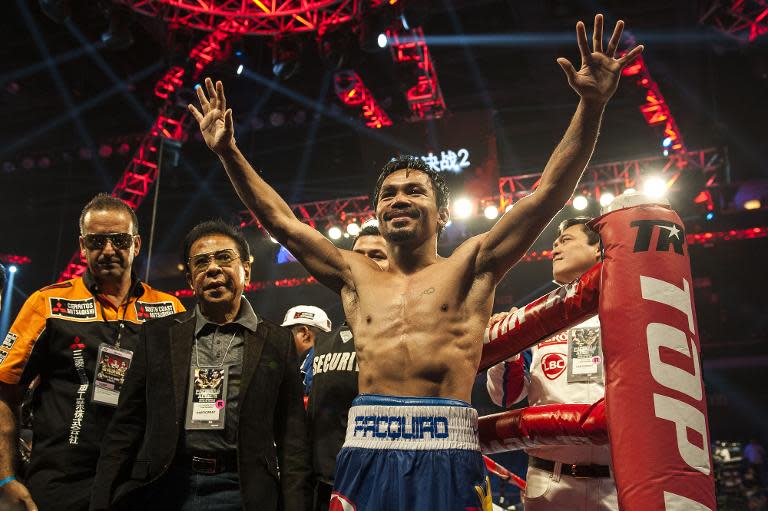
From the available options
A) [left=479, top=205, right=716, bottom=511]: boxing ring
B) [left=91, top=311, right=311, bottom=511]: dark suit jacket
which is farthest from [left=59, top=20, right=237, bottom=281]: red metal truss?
[left=479, top=205, right=716, bottom=511]: boxing ring

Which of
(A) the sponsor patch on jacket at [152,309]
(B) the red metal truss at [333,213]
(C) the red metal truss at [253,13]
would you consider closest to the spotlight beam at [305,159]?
(B) the red metal truss at [333,213]

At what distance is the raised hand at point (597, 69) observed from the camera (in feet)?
6.36

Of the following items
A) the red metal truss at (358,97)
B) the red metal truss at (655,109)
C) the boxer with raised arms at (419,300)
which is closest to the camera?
the boxer with raised arms at (419,300)

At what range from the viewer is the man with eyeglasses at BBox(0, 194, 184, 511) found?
224 cm

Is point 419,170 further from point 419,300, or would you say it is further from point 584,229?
point 584,229

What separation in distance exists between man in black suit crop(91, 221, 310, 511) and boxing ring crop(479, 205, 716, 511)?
970 millimetres

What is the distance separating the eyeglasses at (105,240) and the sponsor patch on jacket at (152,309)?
0.81ft

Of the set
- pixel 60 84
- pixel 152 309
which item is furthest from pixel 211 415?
pixel 60 84

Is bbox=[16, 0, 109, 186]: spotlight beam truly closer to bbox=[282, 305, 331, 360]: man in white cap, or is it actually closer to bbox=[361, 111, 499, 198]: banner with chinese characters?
bbox=[361, 111, 499, 198]: banner with chinese characters

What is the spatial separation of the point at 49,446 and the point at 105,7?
6.85 m

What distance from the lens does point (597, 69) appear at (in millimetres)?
1982

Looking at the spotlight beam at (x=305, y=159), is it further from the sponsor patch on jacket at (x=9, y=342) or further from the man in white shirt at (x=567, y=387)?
the sponsor patch on jacket at (x=9, y=342)

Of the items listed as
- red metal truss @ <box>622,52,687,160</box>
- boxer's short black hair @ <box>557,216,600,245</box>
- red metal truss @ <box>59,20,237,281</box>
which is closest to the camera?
boxer's short black hair @ <box>557,216,600,245</box>

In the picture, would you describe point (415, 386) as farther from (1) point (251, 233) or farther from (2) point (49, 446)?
(1) point (251, 233)
